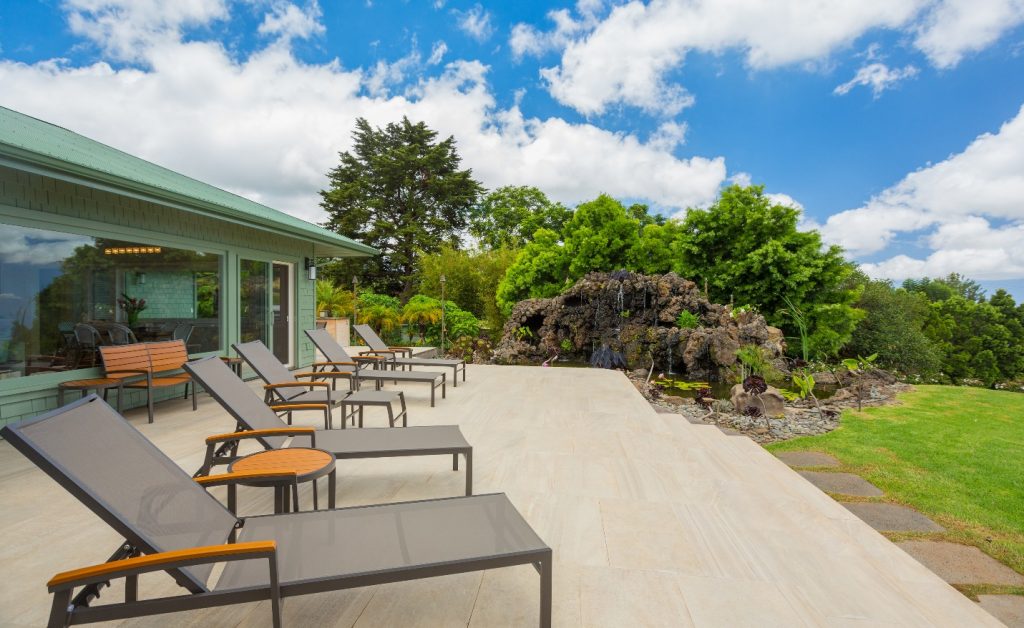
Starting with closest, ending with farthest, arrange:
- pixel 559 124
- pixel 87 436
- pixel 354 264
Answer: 1. pixel 87 436
2. pixel 354 264
3. pixel 559 124

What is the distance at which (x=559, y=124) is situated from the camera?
103 feet

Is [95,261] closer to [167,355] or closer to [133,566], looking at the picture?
[167,355]

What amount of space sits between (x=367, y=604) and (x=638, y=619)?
3.57ft

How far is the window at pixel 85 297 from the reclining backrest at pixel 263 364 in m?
2.13

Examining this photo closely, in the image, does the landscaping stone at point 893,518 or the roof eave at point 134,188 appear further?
the roof eave at point 134,188

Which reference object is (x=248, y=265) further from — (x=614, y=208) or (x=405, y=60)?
(x=405, y=60)

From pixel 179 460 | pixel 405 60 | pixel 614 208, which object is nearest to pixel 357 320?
pixel 614 208

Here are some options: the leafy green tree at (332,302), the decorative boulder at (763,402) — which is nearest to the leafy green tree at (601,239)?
the leafy green tree at (332,302)

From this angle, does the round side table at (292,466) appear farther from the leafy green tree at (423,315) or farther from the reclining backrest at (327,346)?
the leafy green tree at (423,315)

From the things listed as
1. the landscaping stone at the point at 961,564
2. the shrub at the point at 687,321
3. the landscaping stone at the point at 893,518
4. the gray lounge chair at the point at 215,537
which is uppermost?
the shrub at the point at 687,321

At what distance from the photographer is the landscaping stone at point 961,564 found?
10.3 feet

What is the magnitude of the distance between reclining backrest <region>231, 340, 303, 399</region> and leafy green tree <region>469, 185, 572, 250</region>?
22.9 metres

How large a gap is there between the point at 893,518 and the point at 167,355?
7.66 m

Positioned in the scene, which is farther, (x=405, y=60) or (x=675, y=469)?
(x=405, y=60)
